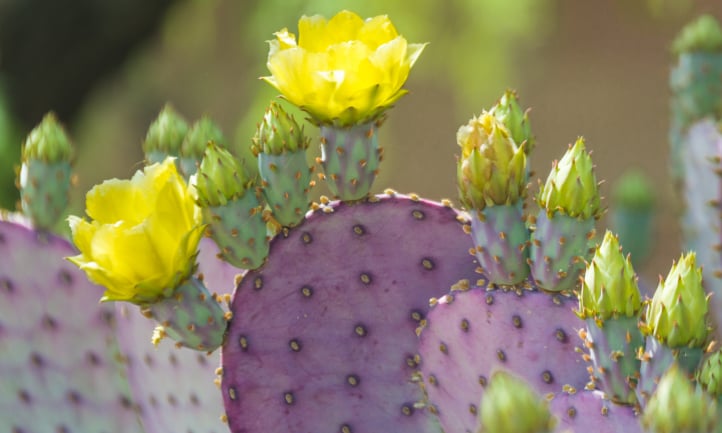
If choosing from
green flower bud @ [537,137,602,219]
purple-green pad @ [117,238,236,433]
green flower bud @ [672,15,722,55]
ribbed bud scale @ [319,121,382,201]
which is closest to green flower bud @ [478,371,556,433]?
green flower bud @ [537,137,602,219]

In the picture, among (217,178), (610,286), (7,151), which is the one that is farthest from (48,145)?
(7,151)

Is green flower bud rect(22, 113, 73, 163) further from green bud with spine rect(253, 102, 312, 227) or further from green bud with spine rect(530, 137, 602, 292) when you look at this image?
green bud with spine rect(530, 137, 602, 292)

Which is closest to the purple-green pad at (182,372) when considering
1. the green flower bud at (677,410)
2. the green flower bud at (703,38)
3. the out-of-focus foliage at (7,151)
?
the green flower bud at (677,410)

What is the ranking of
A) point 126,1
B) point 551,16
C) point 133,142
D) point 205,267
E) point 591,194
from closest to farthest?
point 591,194, point 205,267, point 126,1, point 551,16, point 133,142

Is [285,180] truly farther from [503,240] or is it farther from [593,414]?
[593,414]

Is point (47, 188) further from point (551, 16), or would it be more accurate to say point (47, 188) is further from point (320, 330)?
point (551, 16)

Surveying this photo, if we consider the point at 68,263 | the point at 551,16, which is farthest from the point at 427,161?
the point at 68,263
